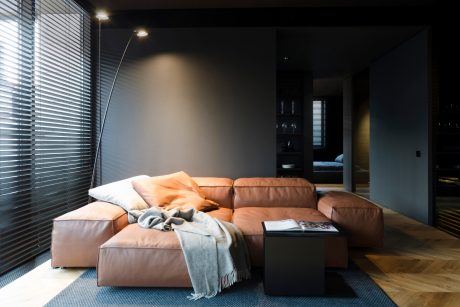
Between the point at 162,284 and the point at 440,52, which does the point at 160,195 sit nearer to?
the point at 162,284

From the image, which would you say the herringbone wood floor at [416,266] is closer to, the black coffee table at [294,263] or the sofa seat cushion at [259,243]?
the sofa seat cushion at [259,243]

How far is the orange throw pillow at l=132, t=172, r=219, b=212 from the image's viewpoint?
276 centimetres

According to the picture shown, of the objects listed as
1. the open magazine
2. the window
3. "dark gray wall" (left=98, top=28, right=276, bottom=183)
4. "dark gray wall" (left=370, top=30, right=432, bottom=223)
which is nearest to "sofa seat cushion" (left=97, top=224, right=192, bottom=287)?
the open magazine

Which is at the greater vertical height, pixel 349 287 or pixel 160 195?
pixel 160 195

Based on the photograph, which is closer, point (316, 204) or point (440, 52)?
point (316, 204)

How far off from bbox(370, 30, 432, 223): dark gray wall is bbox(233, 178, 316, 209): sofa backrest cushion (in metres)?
1.84

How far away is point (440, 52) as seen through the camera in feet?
13.1

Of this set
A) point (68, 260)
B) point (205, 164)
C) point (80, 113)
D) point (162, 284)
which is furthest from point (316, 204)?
point (80, 113)

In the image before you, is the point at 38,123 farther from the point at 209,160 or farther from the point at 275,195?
the point at 275,195

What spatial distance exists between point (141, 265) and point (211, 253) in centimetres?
46

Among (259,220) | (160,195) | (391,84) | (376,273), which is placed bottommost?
(376,273)

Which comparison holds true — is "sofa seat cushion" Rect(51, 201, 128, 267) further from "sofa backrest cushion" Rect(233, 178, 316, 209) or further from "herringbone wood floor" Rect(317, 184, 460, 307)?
"herringbone wood floor" Rect(317, 184, 460, 307)

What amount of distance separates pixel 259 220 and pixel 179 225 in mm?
659

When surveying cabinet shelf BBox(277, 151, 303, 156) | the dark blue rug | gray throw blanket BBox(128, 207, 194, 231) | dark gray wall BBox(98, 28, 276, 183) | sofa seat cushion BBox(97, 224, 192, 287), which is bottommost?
the dark blue rug
